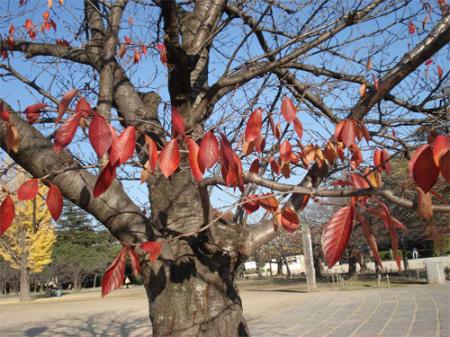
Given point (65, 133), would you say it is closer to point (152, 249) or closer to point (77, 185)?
point (152, 249)

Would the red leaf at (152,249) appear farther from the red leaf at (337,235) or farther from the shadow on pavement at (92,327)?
the shadow on pavement at (92,327)

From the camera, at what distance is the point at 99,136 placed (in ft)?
4.41

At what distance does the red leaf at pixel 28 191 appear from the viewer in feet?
5.14

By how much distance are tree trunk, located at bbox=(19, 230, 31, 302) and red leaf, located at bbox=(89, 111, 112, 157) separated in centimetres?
2614

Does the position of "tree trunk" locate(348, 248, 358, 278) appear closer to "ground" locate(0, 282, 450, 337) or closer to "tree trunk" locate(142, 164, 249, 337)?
"ground" locate(0, 282, 450, 337)

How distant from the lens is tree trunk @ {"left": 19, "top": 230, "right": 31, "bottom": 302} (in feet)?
78.7

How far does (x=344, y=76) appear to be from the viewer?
3.69 m

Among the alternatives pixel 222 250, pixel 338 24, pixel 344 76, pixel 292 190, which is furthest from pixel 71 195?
pixel 344 76

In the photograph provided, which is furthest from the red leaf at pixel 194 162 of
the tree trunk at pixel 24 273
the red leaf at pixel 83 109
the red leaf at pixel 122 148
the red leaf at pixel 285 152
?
the tree trunk at pixel 24 273

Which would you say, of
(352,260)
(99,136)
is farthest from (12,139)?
(352,260)

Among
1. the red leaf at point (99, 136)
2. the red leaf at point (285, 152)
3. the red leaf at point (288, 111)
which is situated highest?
the red leaf at point (288, 111)

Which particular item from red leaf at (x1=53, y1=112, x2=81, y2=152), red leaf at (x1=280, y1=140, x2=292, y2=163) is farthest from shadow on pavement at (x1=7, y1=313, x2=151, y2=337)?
red leaf at (x1=53, y1=112, x2=81, y2=152)

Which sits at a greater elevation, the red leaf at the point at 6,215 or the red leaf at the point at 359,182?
the red leaf at the point at 359,182

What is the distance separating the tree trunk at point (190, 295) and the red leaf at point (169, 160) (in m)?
1.03
